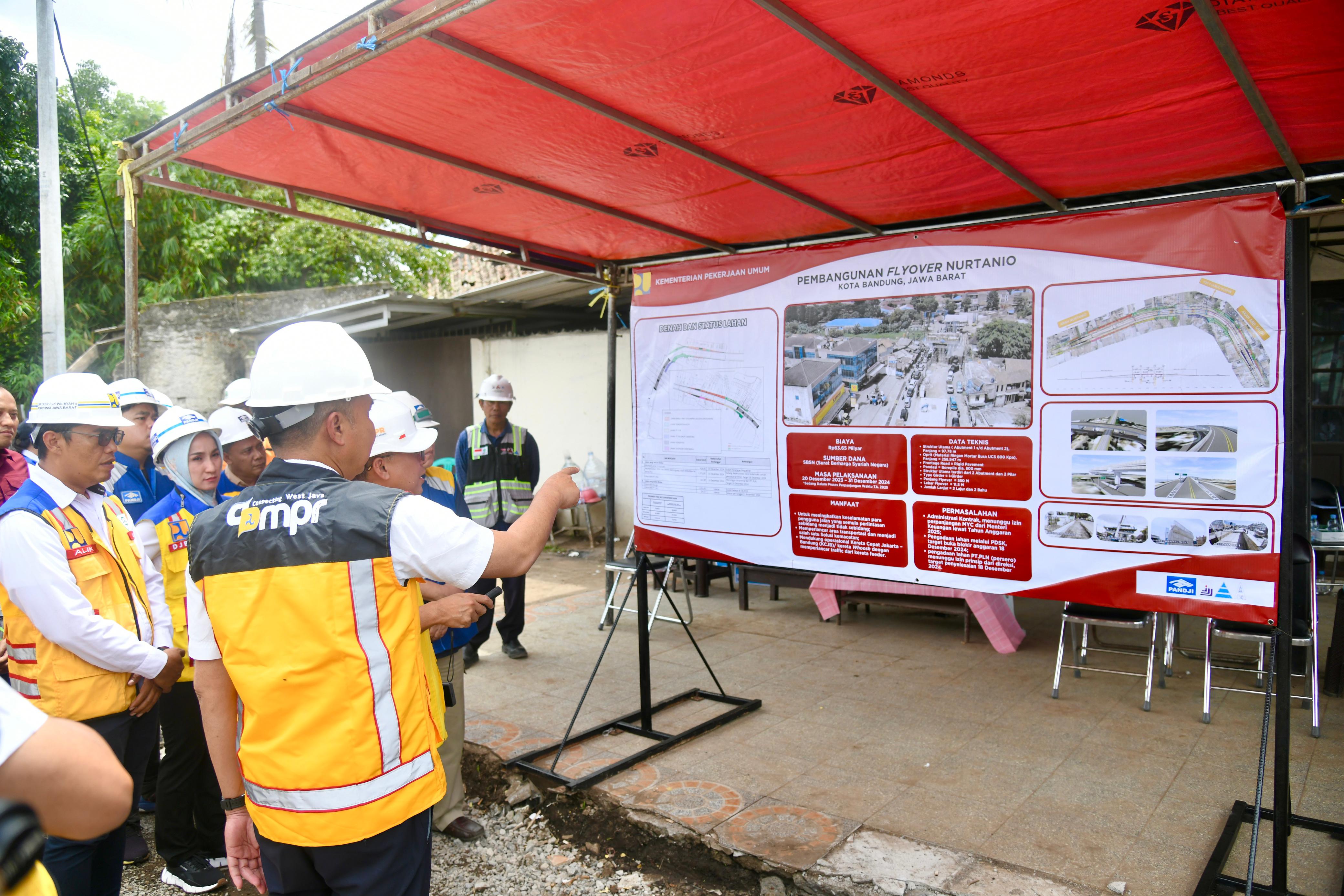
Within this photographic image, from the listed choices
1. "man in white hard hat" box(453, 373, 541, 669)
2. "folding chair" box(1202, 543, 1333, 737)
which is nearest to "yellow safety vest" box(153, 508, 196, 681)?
"man in white hard hat" box(453, 373, 541, 669)

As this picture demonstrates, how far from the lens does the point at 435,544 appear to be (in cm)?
179

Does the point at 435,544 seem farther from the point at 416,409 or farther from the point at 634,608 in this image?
the point at 634,608

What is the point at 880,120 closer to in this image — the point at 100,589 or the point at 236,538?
the point at 236,538

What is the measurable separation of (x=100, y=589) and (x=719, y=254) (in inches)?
128

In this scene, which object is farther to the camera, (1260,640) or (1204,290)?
(1260,640)

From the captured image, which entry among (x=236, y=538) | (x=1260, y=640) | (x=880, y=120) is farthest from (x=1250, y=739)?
(x=236, y=538)

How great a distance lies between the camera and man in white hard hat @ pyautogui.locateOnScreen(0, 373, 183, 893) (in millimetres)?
2502

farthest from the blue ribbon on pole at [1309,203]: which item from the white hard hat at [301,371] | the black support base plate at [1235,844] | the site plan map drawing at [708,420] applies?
the white hard hat at [301,371]

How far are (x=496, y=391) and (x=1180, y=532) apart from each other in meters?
4.18

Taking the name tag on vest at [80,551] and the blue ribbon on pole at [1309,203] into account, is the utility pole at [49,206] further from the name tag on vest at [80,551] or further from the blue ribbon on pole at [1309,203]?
the blue ribbon on pole at [1309,203]

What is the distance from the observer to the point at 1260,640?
429cm

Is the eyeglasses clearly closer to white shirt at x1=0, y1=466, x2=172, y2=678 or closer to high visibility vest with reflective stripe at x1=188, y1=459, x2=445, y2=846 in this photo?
white shirt at x1=0, y1=466, x2=172, y2=678

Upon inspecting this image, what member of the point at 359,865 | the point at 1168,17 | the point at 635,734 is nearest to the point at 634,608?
the point at 635,734

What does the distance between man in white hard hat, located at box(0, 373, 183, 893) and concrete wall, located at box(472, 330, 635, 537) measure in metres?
7.03
